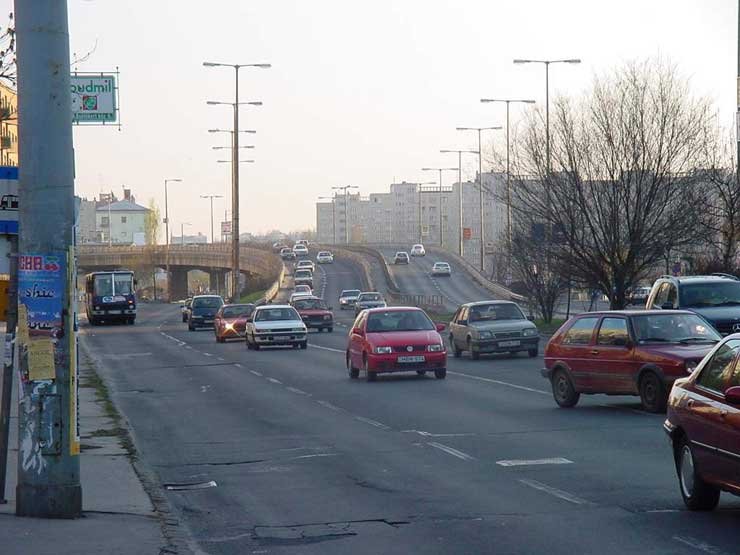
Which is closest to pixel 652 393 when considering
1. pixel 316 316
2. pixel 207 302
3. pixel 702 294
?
pixel 702 294

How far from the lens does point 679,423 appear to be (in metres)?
10.8

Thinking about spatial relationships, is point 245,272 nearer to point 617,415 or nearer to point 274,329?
point 274,329

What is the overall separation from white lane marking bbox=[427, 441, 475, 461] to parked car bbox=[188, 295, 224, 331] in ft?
155

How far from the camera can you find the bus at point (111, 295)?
234 ft

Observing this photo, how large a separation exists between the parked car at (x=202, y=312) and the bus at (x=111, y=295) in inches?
357

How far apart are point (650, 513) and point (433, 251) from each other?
132 metres

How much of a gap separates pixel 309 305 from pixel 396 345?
32951 millimetres

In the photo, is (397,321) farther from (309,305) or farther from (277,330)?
(309,305)

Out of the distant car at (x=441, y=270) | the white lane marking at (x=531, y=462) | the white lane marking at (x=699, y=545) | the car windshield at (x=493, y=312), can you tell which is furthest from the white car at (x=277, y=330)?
the distant car at (x=441, y=270)

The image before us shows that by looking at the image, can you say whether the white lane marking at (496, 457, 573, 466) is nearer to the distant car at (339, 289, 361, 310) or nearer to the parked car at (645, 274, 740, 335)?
the parked car at (645, 274, 740, 335)

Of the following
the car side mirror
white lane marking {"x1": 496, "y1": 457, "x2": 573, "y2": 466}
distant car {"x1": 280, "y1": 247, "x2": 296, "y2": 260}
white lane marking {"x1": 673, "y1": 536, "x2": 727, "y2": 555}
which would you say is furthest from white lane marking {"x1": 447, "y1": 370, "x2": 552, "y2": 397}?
distant car {"x1": 280, "y1": 247, "x2": 296, "y2": 260}

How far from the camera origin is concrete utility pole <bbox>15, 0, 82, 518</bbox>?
32.0 ft

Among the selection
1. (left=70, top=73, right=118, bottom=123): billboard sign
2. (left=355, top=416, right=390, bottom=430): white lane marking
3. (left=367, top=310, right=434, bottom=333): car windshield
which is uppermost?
(left=70, top=73, right=118, bottom=123): billboard sign

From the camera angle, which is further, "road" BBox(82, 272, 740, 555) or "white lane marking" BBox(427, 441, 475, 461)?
"white lane marking" BBox(427, 441, 475, 461)
